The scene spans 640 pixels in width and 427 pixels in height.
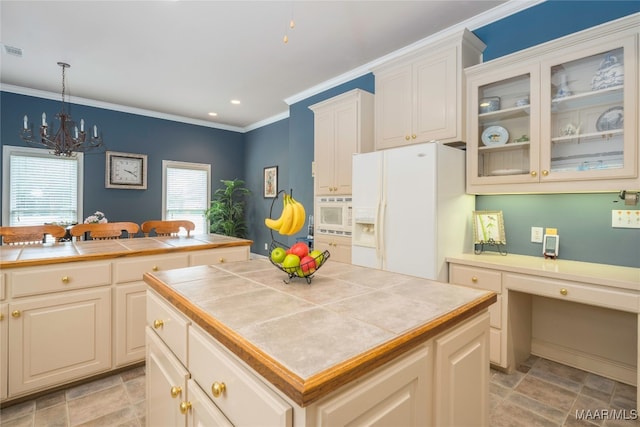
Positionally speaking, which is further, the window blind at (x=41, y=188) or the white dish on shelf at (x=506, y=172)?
the window blind at (x=41, y=188)

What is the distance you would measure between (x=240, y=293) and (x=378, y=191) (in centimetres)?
191

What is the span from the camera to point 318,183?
3.80 m

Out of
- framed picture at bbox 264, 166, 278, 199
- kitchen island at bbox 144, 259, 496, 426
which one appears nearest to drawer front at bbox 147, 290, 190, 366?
kitchen island at bbox 144, 259, 496, 426

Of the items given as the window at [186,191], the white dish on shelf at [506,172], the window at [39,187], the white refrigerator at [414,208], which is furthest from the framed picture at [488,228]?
the window at [39,187]

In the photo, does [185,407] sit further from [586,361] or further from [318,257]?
[586,361]

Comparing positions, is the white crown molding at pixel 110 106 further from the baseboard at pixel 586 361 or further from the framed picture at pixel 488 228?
the baseboard at pixel 586 361

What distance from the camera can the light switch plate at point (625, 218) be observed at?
2.09 meters

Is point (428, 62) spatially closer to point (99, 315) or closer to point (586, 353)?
point (586, 353)

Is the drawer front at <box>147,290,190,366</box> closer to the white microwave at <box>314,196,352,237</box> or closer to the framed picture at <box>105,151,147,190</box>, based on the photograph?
the white microwave at <box>314,196,352,237</box>

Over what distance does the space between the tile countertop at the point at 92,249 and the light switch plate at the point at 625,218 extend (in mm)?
2799

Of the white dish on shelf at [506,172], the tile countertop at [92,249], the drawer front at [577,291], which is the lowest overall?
the drawer front at [577,291]

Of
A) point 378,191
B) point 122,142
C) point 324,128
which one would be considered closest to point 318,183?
point 324,128

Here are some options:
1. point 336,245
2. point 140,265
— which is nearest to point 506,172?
point 336,245

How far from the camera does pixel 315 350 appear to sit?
72 cm
